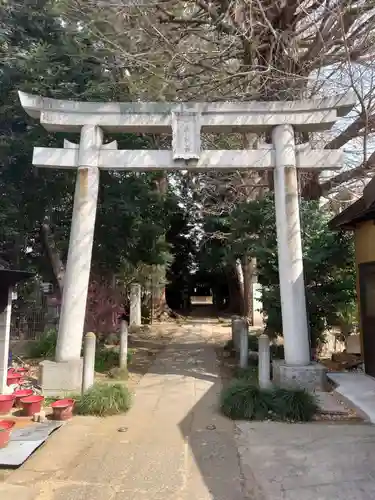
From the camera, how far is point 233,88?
419 inches

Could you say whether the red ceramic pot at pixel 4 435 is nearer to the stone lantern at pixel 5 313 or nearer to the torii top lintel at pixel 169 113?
the stone lantern at pixel 5 313

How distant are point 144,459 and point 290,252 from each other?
4.80 m

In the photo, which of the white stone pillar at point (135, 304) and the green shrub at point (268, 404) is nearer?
the green shrub at point (268, 404)

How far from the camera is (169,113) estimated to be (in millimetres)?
8359

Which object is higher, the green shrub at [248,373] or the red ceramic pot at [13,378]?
the red ceramic pot at [13,378]

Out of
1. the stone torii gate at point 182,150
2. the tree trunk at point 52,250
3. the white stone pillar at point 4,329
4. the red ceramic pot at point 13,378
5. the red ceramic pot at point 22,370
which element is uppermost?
the stone torii gate at point 182,150

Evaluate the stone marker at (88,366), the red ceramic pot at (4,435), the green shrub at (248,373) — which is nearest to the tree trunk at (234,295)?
the green shrub at (248,373)

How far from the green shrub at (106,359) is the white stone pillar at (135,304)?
9323mm

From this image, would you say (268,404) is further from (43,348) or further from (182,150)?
(43,348)

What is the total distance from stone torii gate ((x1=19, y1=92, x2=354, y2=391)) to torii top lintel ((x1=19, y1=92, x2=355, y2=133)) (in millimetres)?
19

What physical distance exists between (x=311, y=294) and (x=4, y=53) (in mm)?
10810

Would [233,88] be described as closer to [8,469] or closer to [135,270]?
[8,469]

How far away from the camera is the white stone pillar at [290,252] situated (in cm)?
771

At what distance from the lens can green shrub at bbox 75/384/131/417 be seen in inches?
251
